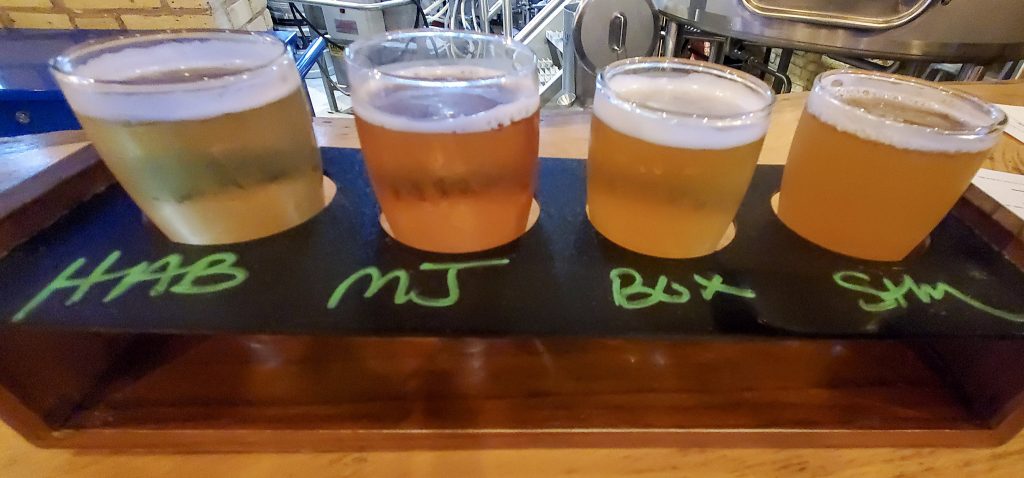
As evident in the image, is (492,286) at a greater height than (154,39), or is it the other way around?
(154,39)

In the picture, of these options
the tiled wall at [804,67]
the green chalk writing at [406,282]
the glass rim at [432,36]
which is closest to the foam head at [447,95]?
the glass rim at [432,36]

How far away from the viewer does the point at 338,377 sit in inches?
17.8

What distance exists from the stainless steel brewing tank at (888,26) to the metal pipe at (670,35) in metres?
0.16

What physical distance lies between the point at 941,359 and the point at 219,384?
0.55 metres

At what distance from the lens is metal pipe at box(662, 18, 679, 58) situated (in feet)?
4.80

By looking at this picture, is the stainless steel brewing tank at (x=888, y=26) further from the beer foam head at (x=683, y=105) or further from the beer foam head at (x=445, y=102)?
the beer foam head at (x=445, y=102)

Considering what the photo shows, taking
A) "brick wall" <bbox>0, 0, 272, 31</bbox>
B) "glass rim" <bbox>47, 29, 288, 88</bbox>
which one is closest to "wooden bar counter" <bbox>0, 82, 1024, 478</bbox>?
"glass rim" <bbox>47, 29, 288, 88</bbox>

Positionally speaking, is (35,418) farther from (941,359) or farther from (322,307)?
(941,359)

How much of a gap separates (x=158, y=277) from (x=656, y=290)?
33 centimetres

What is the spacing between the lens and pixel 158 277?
0.41m

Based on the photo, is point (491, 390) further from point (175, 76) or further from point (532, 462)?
point (175, 76)

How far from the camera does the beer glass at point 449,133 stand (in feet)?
1.22

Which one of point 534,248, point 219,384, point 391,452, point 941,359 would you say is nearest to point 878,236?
point 941,359

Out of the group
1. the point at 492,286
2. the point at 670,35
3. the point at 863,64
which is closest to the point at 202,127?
the point at 492,286
